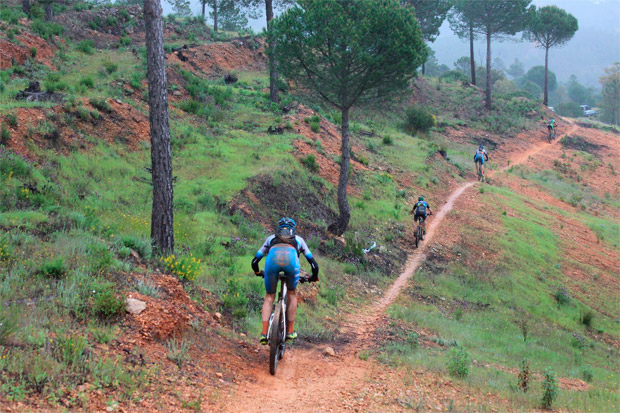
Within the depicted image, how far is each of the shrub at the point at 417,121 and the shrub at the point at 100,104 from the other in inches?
953

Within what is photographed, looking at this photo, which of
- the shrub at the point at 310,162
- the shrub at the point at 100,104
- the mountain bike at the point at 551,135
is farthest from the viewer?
the mountain bike at the point at 551,135

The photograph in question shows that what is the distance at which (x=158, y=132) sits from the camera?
8.70m

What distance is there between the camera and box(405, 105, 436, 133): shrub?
3566 cm

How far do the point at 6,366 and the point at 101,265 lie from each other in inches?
106

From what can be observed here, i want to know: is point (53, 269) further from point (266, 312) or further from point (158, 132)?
point (158, 132)

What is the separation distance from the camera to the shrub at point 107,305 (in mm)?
5848

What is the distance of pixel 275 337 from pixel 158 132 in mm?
4476

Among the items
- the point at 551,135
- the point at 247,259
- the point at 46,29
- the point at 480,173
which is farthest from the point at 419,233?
the point at 551,135

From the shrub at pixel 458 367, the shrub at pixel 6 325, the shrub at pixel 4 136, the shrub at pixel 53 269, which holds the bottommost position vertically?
the shrub at pixel 458 367

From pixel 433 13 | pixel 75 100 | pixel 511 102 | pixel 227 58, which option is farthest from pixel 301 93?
pixel 511 102

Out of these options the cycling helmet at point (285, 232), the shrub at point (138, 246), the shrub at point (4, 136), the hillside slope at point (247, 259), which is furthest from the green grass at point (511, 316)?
the shrub at point (4, 136)

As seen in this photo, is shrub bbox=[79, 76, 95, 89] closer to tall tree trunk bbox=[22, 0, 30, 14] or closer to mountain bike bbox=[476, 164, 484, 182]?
tall tree trunk bbox=[22, 0, 30, 14]

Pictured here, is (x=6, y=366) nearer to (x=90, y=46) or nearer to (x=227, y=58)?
(x=90, y=46)

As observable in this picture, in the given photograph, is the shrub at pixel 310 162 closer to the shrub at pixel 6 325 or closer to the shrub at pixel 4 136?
the shrub at pixel 4 136
